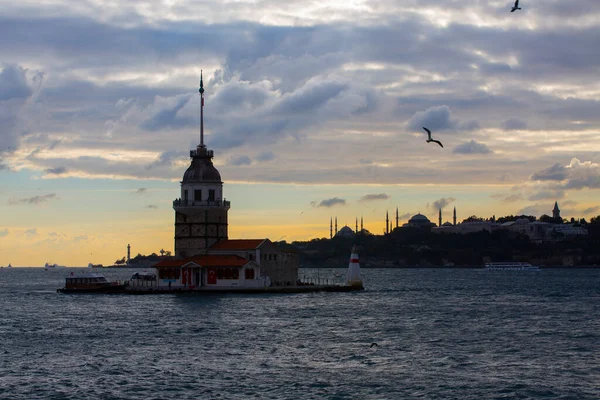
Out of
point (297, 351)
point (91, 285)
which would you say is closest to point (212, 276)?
point (91, 285)

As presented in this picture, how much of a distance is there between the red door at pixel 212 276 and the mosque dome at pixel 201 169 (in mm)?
12461

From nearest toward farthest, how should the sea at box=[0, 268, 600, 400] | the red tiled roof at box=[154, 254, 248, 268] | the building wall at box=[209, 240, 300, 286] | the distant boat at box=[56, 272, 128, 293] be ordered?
the sea at box=[0, 268, 600, 400], the red tiled roof at box=[154, 254, 248, 268], the building wall at box=[209, 240, 300, 286], the distant boat at box=[56, 272, 128, 293]

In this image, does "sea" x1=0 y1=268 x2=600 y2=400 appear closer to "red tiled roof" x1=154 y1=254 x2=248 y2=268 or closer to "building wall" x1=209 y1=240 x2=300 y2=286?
"red tiled roof" x1=154 y1=254 x2=248 y2=268

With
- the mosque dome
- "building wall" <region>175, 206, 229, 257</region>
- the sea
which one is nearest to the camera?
the sea

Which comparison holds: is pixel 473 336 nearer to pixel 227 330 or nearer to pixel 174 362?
pixel 227 330

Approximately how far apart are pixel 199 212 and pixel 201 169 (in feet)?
17.2

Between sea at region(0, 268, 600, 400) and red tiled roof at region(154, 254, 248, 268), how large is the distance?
11.3 metres

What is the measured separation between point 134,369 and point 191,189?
60.6 meters

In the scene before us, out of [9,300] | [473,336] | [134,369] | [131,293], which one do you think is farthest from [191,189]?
[134,369]

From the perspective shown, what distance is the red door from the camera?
327 feet

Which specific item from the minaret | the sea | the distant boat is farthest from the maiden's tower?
the sea

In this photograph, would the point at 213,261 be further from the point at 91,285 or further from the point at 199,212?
the point at 91,285

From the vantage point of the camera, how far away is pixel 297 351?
53469 millimetres

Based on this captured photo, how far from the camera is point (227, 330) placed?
64.4 m
